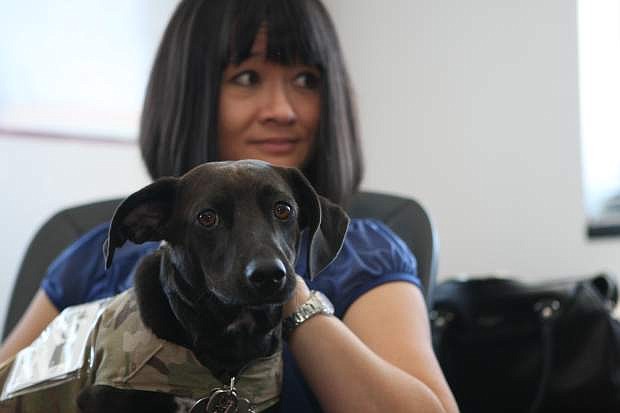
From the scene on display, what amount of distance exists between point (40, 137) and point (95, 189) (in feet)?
0.95

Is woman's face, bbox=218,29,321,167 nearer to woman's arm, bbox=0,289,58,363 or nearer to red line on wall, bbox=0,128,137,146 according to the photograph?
woman's arm, bbox=0,289,58,363

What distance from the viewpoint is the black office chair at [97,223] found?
1.60 metres

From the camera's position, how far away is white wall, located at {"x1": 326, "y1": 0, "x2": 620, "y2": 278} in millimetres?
2740

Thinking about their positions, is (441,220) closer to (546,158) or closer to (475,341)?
(546,158)

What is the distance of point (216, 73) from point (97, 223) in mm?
480

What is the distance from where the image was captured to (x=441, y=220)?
286 centimetres

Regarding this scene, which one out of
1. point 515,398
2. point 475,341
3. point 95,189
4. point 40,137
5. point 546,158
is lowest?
point 515,398

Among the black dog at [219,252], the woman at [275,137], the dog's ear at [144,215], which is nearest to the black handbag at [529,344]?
the woman at [275,137]

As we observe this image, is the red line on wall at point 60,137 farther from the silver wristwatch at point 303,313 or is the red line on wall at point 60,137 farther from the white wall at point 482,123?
the silver wristwatch at point 303,313

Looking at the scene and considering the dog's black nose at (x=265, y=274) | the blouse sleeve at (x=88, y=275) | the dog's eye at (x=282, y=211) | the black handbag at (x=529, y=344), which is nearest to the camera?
the dog's black nose at (x=265, y=274)

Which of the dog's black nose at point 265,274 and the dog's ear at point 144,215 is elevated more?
the dog's ear at point 144,215

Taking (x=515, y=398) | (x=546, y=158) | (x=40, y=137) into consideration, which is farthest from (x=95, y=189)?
(x=546, y=158)

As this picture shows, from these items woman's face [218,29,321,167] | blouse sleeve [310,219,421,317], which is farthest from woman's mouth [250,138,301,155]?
blouse sleeve [310,219,421,317]

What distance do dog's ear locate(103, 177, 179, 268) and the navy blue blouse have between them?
13.1 inches
